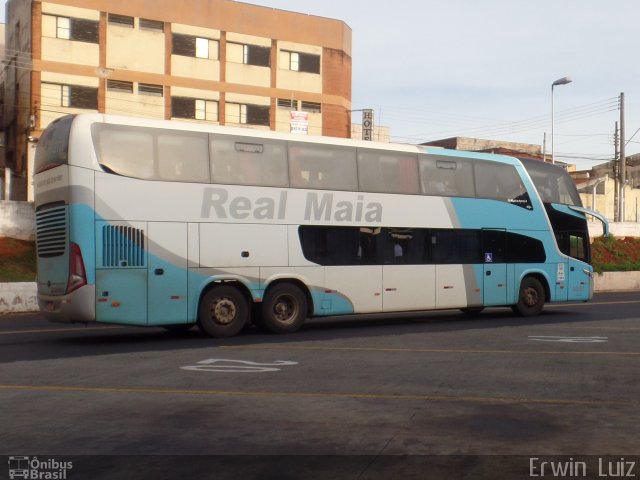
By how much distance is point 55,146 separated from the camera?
50.8 ft

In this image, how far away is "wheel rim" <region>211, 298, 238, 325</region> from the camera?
664 inches

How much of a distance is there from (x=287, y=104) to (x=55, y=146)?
37002 millimetres

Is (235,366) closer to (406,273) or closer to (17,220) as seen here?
(406,273)

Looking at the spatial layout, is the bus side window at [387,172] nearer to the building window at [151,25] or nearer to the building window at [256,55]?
the building window at [151,25]

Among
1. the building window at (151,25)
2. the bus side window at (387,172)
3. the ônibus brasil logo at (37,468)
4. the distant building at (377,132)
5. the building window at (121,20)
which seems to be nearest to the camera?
the ônibus brasil logo at (37,468)

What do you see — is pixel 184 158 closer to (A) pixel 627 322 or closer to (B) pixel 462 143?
(A) pixel 627 322

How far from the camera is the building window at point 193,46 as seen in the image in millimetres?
47469

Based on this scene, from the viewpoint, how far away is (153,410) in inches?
338

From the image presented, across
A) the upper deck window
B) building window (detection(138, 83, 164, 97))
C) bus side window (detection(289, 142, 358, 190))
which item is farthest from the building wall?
the upper deck window

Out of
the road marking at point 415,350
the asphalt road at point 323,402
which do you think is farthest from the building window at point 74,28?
the road marking at point 415,350

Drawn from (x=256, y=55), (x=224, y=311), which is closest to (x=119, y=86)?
(x=256, y=55)

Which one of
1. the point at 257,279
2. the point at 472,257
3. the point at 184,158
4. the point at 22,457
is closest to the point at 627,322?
the point at 472,257

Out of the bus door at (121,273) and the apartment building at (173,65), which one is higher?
the apartment building at (173,65)

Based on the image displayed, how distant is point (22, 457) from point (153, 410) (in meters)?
2.12
